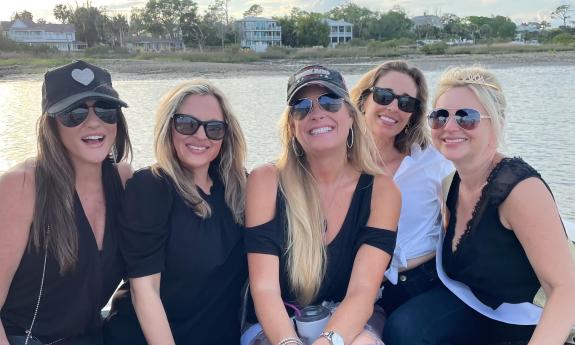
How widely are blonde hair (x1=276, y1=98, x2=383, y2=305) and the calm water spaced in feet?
23.1

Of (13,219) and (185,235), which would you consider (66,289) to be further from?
(185,235)

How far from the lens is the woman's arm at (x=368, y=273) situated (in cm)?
277

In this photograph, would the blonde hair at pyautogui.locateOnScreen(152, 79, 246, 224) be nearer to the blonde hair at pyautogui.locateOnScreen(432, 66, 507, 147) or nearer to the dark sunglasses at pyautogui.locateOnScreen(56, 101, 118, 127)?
the dark sunglasses at pyautogui.locateOnScreen(56, 101, 118, 127)

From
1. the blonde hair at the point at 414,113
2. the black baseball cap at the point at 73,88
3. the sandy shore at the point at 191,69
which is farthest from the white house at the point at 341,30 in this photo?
the black baseball cap at the point at 73,88

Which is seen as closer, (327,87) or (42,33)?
(327,87)

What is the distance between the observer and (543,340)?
8.50ft

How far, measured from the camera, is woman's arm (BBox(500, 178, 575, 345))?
2607 millimetres

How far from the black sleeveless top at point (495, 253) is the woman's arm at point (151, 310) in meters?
1.58

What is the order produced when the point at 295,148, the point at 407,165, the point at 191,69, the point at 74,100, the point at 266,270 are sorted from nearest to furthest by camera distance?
the point at 74,100 < the point at 266,270 < the point at 295,148 < the point at 407,165 < the point at 191,69

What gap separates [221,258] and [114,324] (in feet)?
2.32

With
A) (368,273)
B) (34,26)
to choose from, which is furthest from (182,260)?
(34,26)

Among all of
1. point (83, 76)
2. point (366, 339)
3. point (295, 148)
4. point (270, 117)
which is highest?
point (83, 76)

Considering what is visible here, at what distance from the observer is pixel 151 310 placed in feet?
9.33

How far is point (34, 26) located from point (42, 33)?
280cm
